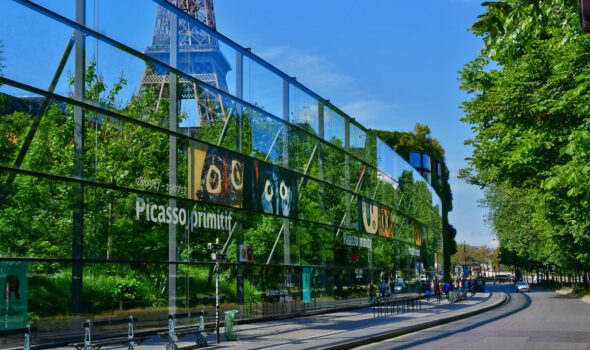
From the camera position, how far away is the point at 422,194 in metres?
72.0

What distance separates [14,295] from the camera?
17938mm

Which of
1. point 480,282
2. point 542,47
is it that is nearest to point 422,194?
point 480,282

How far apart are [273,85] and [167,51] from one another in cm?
892

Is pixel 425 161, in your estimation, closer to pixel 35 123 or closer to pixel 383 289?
pixel 383 289

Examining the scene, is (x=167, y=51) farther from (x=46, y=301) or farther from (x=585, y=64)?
(x=585, y=64)

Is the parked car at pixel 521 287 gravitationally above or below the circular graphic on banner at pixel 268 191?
below

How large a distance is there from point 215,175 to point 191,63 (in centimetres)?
432

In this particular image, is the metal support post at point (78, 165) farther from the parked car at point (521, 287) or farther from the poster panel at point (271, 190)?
the parked car at point (521, 287)

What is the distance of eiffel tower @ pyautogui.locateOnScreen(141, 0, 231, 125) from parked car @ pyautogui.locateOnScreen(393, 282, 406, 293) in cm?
3184

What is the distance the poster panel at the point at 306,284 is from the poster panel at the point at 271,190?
125 inches

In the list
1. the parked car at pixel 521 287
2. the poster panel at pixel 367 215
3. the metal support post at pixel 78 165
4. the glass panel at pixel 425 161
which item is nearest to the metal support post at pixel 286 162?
the poster panel at pixel 367 215

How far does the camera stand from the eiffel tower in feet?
82.3

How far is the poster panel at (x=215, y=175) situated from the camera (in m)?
26.4

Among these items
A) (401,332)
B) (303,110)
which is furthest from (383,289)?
(401,332)
